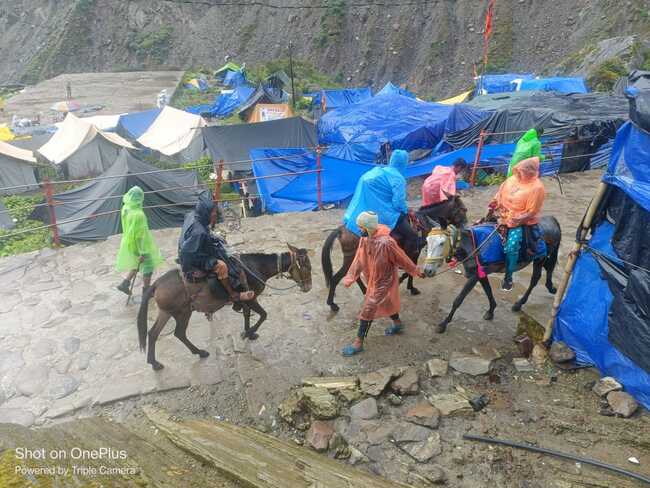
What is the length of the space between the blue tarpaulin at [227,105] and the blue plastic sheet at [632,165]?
86.8 feet

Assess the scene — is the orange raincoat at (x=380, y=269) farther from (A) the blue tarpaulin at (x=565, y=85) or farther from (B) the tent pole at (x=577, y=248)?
(A) the blue tarpaulin at (x=565, y=85)

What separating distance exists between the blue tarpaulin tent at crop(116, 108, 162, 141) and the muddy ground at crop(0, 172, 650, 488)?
1825cm

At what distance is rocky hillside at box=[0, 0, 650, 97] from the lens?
1245 inches

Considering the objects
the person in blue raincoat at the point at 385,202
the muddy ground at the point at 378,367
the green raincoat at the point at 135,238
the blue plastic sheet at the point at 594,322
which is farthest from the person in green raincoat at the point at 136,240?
the blue plastic sheet at the point at 594,322

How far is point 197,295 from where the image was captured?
479cm

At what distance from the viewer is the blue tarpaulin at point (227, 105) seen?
94.3 ft

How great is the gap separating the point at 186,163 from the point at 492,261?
57.3 ft

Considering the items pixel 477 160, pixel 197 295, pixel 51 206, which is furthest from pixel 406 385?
pixel 477 160

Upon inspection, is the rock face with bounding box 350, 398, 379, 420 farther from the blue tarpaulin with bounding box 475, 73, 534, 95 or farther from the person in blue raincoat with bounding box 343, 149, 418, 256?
the blue tarpaulin with bounding box 475, 73, 534, 95

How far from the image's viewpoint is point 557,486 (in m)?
3.45

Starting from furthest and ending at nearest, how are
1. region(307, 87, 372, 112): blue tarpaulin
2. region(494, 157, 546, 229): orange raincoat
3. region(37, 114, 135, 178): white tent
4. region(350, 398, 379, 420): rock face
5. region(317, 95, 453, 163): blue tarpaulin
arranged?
region(307, 87, 372, 112): blue tarpaulin, region(37, 114, 135, 178): white tent, region(317, 95, 453, 163): blue tarpaulin, region(494, 157, 546, 229): orange raincoat, region(350, 398, 379, 420): rock face

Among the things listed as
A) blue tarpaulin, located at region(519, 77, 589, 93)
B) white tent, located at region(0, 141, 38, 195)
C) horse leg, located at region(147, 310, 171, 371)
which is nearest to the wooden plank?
horse leg, located at region(147, 310, 171, 371)

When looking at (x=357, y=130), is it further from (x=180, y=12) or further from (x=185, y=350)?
(x=180, y=12)

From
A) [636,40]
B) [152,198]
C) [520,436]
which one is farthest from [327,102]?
[520,436]
